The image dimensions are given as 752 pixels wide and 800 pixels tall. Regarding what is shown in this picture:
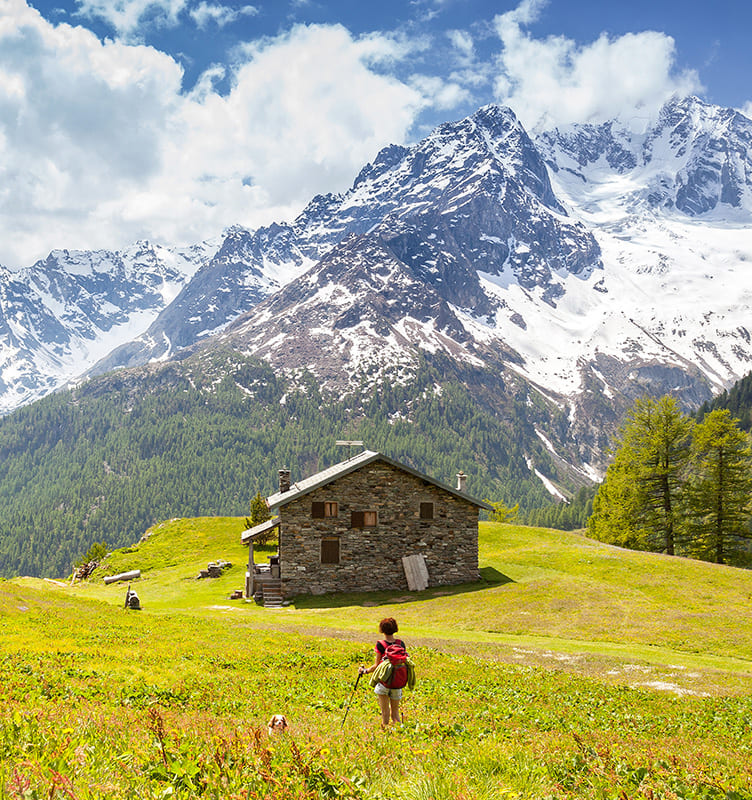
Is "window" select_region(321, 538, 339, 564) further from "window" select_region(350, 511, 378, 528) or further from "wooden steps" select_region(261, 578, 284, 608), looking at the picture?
"wooden steps" select_region(261, 578, 284, 608)

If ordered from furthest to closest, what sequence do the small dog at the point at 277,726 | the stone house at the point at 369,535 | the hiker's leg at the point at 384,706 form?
1. the stone house at the point at 369,535
2. the hiker's leg at the point at 384,706
3. the small dog at the point at 277,726

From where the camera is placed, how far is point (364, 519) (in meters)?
47.6

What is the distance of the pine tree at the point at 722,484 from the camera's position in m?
56.5

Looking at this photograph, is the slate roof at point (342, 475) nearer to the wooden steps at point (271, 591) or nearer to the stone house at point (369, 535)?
the stone house at point (369, 535)

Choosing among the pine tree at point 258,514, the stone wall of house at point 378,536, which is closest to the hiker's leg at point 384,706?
the stone wall of house at point 378,536

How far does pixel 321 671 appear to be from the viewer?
19594 millimetres

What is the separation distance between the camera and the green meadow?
6.45 meters

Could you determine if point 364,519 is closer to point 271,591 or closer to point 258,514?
point 271,591

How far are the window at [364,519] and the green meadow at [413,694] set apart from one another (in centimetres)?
565

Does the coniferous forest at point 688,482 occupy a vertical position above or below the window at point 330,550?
above

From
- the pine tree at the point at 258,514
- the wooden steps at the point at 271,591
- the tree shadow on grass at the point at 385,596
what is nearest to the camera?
the tree shadow on grass at the point at 385,596

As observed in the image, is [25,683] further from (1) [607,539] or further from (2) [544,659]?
(1) [607,539]

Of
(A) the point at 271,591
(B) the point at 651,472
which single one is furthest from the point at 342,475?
(B) the point at 651,472

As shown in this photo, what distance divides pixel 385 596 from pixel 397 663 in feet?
113
